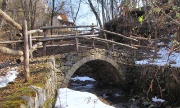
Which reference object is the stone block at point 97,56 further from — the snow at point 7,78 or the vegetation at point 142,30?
the snow at point 7,78

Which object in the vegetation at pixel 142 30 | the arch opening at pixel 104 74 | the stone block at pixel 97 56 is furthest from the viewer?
the arch opening at pixel 104 74

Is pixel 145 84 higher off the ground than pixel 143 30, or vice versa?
pixel 143 30

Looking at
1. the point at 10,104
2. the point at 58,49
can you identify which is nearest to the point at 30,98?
the point at 10,104

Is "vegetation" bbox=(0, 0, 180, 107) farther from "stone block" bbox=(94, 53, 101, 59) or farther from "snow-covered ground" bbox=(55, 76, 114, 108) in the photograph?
"stone block" bbox=(94, 53, 101, 59)

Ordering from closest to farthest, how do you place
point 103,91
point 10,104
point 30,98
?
point 10,104
point 30,98
point 103,91

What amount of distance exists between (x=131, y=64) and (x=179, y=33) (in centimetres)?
915

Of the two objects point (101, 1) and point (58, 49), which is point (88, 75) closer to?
point (58, 49)

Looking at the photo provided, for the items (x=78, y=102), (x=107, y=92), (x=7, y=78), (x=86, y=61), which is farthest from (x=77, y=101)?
(x=107, y=92)

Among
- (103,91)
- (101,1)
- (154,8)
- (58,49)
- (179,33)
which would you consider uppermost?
(101,1)

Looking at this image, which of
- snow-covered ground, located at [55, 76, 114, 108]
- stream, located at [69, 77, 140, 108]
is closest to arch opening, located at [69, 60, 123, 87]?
stream, located at [69, 77, 140, 108]

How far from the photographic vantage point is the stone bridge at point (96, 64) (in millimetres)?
9000

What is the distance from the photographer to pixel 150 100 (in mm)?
9125

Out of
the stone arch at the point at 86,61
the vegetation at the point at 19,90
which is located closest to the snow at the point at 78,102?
the vegetation at the point at 19,90

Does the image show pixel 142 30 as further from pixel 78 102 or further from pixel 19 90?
pixel 19 90
